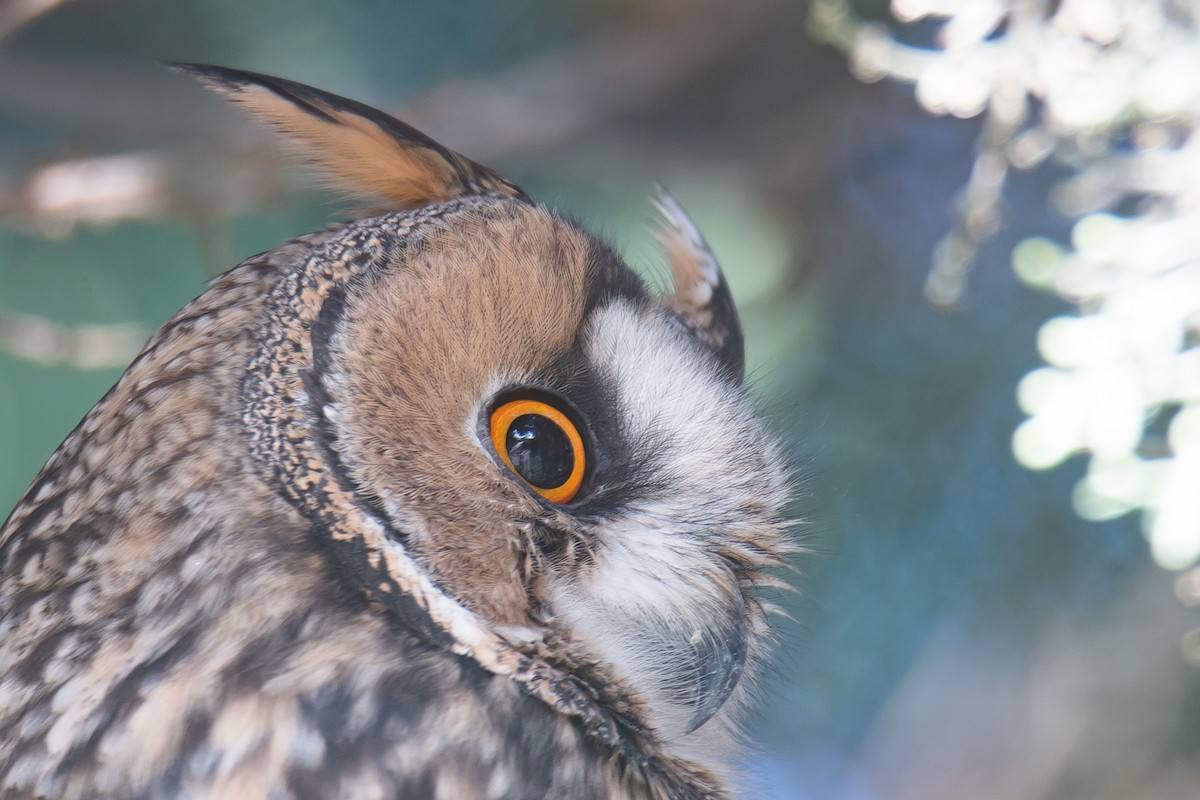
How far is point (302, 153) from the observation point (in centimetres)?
82

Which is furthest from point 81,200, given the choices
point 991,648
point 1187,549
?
point 991,648

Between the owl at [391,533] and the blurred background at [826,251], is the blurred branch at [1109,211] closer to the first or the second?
the blurred background at [826,251]

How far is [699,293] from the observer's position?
37.3 inches

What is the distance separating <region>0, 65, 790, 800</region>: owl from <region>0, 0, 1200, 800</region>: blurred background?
706 mm

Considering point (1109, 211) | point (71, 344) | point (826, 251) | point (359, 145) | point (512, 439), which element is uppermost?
Answer: point (826, 251)

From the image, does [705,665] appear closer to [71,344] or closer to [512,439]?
[512,439]

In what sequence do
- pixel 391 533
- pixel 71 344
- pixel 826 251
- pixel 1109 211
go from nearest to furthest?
1. pixel 391 533
2. pixel 1109 211
3. pixel 71 344
4. pixel 826 251

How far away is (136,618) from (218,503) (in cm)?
9

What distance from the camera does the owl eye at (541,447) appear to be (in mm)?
673

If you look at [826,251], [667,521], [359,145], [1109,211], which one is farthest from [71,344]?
[1109,211]

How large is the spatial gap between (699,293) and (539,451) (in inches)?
13.0

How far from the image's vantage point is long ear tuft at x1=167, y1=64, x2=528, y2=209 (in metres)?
0.76

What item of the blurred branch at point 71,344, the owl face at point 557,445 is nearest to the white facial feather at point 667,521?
the owl face at point 557,445

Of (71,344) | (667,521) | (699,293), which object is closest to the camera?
(667,521)
